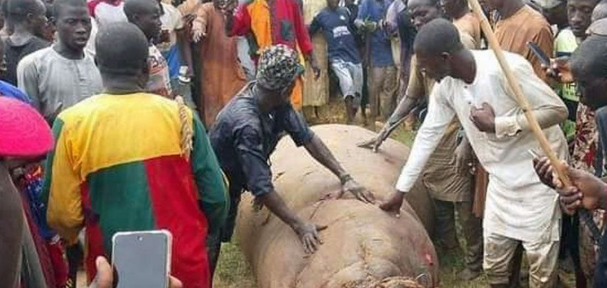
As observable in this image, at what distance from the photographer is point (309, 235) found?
4.85 metres

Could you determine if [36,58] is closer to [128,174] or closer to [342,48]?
[128,174]

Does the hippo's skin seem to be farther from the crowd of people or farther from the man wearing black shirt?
the man wearing black shirt

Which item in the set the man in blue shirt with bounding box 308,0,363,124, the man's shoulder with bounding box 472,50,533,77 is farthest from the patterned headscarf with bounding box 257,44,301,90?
the man in blue shirt with bounding box 308,0,363,124

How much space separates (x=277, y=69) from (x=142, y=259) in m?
2.29

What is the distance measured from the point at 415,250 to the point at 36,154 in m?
2.61

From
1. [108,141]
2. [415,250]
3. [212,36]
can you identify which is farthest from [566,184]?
[212,36]

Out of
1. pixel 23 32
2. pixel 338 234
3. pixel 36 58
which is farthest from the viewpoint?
pixel 23 32

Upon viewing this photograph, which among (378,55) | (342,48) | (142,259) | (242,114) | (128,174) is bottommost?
(378,55)

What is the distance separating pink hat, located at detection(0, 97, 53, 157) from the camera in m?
2.59

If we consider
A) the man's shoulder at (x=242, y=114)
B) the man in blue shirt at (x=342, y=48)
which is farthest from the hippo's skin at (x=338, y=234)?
the man in blue shirt at (x=342, y=48)

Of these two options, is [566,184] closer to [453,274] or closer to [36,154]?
[36,154]

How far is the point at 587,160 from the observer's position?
5.16m

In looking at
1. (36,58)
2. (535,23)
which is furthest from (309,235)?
(535,23)

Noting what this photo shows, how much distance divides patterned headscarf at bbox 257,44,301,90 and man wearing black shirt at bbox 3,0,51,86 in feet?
5.75
